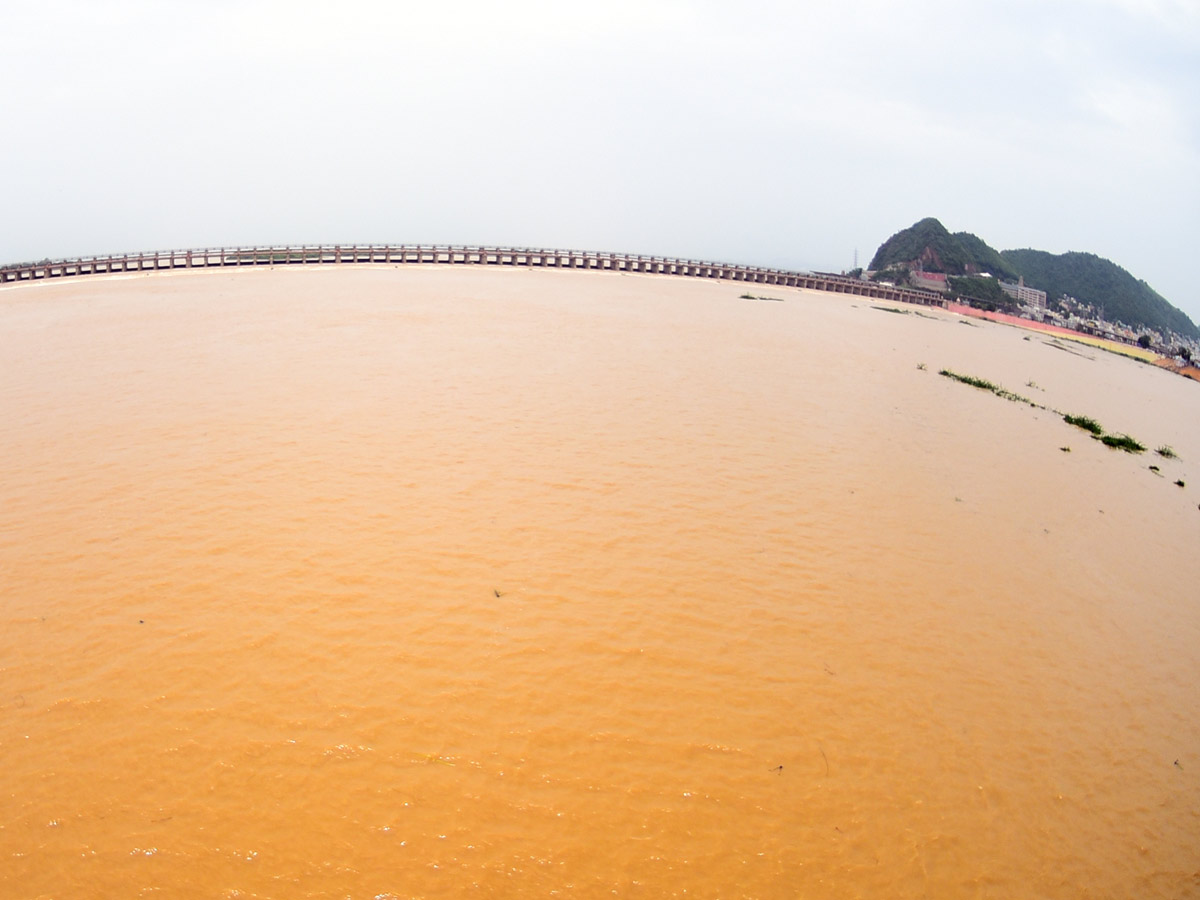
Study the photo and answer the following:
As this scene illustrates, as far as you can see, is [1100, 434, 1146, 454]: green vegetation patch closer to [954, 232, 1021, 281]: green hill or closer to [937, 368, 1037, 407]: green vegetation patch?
[937, 368, 1037, 407]: green vegetation patch

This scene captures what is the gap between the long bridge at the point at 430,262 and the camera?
1800 inches

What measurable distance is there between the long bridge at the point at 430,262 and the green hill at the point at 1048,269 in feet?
168

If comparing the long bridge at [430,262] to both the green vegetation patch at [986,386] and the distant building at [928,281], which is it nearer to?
the distant building at [928,281]

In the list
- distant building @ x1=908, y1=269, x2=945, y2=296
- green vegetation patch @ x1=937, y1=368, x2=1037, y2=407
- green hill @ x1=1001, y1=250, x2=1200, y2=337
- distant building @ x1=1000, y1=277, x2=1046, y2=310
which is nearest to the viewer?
green vegetation patch @ x1=937, y1=368, x2=1037, y2=407

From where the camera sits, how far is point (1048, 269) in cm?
15450

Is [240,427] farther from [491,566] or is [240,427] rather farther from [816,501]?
[816,501]

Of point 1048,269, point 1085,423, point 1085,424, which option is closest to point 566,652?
point 1085,424

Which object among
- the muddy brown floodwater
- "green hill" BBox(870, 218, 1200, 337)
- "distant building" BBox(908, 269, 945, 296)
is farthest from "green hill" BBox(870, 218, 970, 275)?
the muddy brown floodwater

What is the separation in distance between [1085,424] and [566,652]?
22138 mm

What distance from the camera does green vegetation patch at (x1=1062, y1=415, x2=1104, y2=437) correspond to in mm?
20766

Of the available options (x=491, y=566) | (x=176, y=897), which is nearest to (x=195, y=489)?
(x=491, y=566)

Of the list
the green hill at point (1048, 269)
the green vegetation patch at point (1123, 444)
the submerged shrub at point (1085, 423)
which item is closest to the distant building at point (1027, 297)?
the green hill at point (1048, 269)

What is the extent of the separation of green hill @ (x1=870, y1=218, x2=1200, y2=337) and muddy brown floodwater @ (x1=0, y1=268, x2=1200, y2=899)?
417 ft

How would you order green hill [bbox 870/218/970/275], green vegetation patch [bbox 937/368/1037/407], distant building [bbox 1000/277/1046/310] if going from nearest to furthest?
1. green vegetation patch [bbox 937/368/1037/407]
2. distant building [bbox 1000/277/1046/310]
3. green hill [bbox 870/218/970/275]
